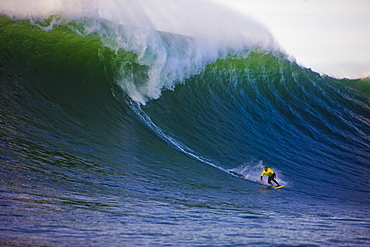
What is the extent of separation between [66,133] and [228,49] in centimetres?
906

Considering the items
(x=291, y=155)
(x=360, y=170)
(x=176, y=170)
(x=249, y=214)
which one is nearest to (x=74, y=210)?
(x=249, y=214)

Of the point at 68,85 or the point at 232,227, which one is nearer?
the point at 232,227

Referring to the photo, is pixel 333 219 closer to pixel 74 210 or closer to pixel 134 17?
pixel 74 210

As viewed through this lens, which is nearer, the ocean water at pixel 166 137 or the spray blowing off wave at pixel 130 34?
the ocean water at pixel 166 137

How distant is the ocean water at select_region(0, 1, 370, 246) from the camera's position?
17.4 feet

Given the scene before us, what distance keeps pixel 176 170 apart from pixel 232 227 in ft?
12.2

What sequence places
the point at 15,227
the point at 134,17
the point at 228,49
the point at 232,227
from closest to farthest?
the point at 15,227
the point at 232,227
the point at 134,17
the point at 228,49

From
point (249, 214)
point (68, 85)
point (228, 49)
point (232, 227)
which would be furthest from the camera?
point (228, 49)

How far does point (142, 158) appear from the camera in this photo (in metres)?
9.26

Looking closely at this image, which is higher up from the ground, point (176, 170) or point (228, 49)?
point (228, 49)

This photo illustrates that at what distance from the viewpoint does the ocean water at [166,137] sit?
531 cm

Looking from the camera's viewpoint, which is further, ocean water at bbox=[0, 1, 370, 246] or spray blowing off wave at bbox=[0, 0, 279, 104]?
spray blowing off wave at bbox=[0, 0, 279, 104]

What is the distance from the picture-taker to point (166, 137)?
422 inches

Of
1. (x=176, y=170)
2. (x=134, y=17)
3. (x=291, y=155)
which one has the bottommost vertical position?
(x=176, y=170)
